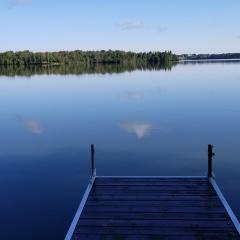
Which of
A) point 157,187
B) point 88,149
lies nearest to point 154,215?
point 157,187

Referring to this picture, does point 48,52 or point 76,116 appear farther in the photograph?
point 48,52

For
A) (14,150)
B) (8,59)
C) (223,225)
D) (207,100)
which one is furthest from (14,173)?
(8,59)

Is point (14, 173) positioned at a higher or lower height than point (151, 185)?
lower

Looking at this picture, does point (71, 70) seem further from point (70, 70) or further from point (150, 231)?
point (150, 231)

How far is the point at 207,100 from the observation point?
1346 inches

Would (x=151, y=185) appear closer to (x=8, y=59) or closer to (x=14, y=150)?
(x=14, y=150)

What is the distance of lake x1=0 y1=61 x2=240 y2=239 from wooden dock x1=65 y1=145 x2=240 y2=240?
4.28 feet

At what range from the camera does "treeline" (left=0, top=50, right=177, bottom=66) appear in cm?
15650

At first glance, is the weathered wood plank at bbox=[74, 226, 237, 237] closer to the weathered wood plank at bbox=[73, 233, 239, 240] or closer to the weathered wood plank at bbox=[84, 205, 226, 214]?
the weathered wood plank at bbox=[73, 233, 239, 240]

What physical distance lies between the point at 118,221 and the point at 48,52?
542ft

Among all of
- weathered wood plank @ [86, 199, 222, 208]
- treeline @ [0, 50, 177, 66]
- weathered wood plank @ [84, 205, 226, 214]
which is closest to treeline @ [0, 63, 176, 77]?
treeline @ [0, 50, 177, 66]

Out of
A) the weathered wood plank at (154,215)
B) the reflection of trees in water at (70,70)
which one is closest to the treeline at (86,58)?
the reflection of trees in water at (70,70)

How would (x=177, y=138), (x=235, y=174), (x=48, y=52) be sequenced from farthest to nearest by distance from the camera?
(x=48, y=52) → (x=177, y=138) → (x=235, y=174)

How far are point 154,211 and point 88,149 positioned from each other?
918 cm
